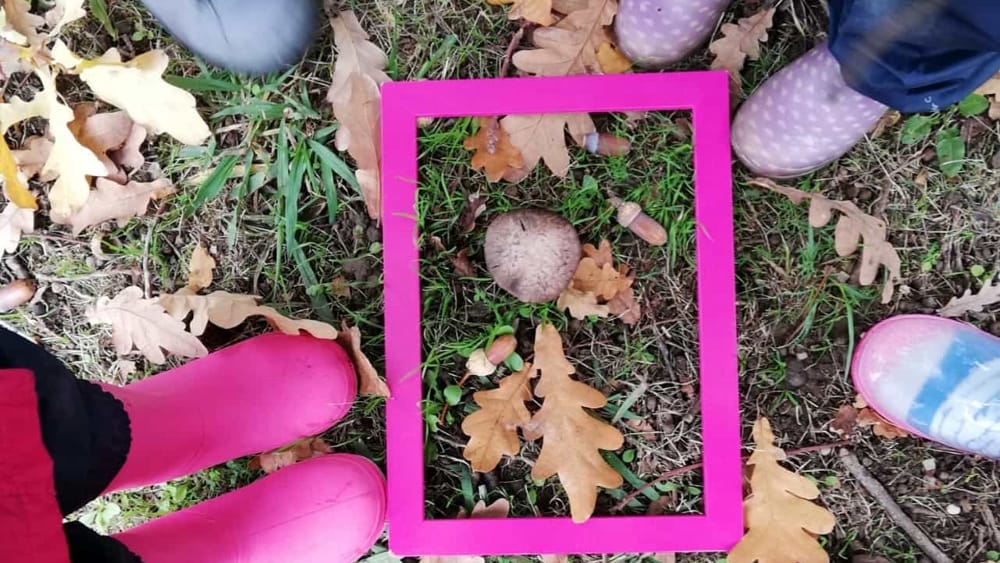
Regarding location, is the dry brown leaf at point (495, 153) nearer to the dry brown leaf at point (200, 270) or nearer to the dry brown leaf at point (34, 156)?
the dry brown leaf at point (200, 270)

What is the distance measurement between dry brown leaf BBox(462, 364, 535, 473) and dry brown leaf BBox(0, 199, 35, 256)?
0.91m

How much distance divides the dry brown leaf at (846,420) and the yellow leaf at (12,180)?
4.94 feet

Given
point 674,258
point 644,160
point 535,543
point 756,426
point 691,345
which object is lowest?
point 535,543

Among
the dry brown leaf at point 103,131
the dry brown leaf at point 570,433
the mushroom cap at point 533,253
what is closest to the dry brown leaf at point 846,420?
the dry brown leaf at point 570,433

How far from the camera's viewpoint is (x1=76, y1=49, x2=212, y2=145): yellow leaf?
140cm

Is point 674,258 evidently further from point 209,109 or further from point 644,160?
point 209,109

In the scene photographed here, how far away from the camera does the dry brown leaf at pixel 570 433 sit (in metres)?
1.34

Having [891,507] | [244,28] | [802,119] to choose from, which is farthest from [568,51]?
[891,507]

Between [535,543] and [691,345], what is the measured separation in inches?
17.5

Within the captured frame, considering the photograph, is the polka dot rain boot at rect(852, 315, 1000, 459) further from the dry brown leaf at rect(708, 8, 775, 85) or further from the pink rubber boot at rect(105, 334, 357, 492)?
the pink rubber boot at rect(105, 334, 357, 492)

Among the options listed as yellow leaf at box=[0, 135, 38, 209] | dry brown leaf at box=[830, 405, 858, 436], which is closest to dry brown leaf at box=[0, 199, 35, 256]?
yellow leaf at box=[0, 135, 38, 209]

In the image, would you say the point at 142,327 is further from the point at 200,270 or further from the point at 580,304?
the point at 580,304

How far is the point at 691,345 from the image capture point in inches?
55.2

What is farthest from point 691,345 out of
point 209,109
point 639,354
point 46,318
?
point 46,318
